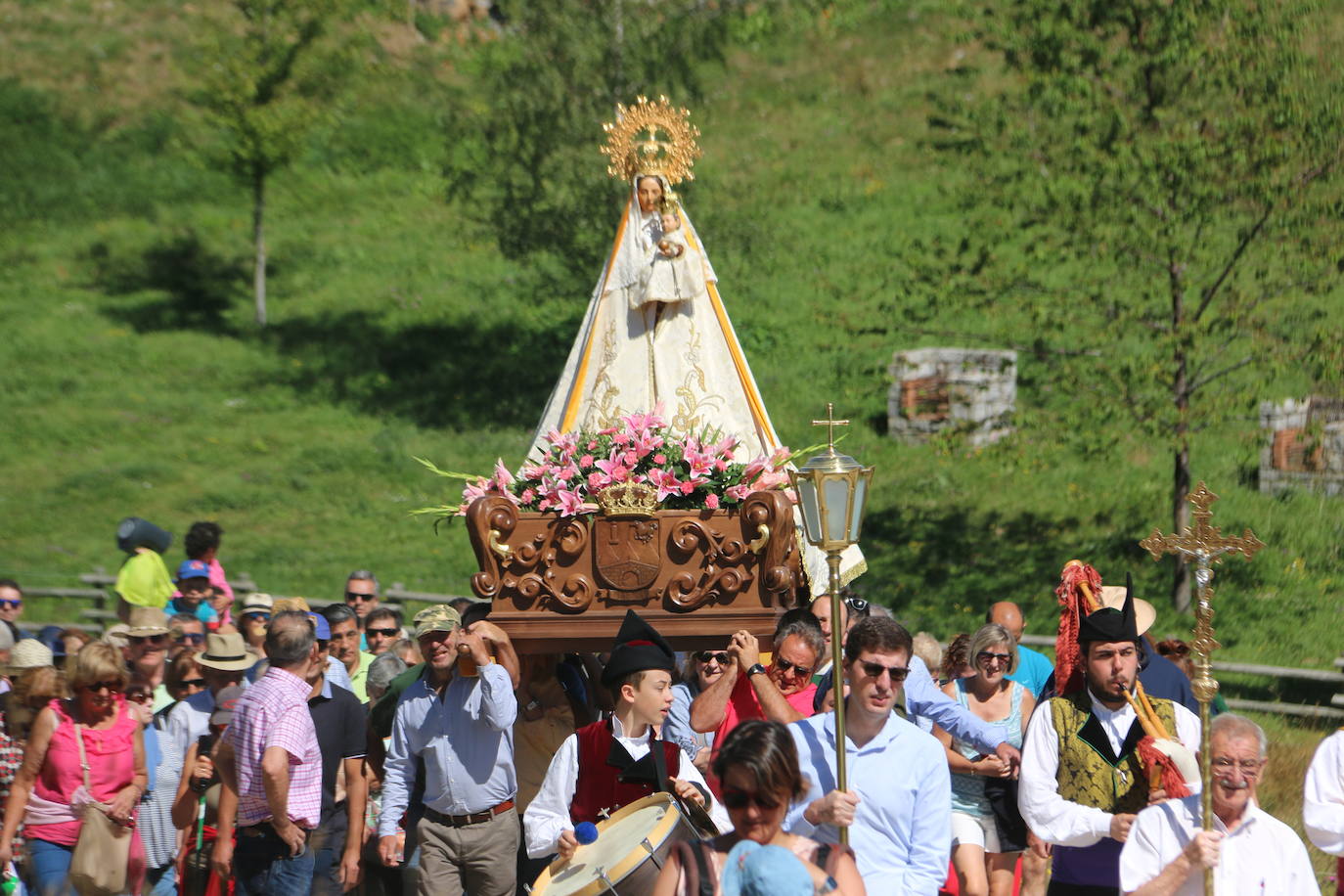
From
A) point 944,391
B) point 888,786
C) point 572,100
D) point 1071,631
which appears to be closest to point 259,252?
point 572,100

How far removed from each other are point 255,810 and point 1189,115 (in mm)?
10748

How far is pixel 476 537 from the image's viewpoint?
6719 millimetres

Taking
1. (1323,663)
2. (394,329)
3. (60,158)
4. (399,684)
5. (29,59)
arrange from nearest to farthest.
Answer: (399,684) < (1323,663) < (394,329) < (60,158) < (29,59)

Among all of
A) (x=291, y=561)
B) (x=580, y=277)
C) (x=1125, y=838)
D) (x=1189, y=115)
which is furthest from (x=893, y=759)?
(x=580, y=277)

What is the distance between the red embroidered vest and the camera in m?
5.49

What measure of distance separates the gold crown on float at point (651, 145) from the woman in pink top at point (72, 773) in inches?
137

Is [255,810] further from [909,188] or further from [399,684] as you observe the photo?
[909,188]

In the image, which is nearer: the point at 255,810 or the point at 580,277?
the point at 255,810

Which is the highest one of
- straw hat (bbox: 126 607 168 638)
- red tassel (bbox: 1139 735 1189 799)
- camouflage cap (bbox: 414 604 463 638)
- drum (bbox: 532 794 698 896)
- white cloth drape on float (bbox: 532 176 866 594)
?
white cloth drape on float (bbox: 532 176 866 594)

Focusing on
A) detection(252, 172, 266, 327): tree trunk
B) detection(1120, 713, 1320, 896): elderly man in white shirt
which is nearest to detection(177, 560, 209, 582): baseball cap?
detection(1120, 713, 1320, 896): elderly man in white shirt

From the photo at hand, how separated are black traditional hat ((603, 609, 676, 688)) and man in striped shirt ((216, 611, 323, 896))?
1.80 metres

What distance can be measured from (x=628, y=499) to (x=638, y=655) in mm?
1296

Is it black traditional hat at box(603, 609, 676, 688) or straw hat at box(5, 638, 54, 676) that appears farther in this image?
straw hat at box(5, 638, 54, 676)

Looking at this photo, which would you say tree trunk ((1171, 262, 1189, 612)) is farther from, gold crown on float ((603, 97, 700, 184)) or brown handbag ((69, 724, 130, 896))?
brown handbag ((69, 724, 130, 896))
